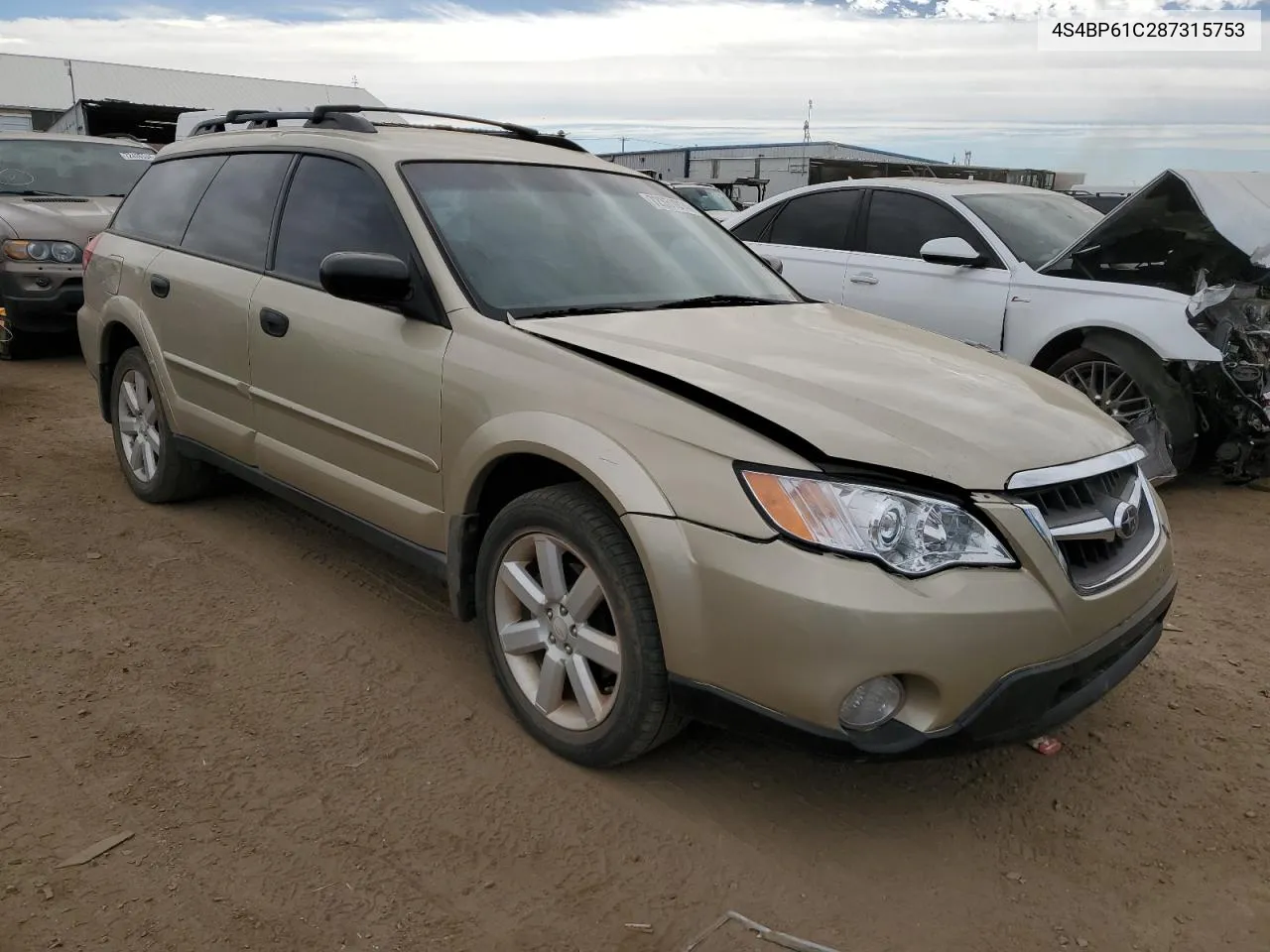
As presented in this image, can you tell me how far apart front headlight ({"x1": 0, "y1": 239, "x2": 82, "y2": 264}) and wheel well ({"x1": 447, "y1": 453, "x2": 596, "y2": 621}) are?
6886mm

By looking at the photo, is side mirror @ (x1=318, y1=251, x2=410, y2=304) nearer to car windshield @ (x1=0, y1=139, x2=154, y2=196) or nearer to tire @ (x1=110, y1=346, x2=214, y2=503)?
tire @ (x1=110, y1=346, x2=214, y2=503)

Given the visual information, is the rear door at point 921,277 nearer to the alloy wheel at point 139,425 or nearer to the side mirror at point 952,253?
the side mirror at point 952,253

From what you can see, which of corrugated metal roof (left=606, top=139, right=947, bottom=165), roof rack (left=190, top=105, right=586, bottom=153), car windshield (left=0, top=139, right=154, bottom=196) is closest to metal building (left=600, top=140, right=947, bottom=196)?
corrugated metal roof (left=606, top=139, right=947, bottom=165)

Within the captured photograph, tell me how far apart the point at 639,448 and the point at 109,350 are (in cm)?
367

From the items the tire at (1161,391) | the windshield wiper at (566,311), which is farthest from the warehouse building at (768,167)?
the windshield wiper at (566,311)

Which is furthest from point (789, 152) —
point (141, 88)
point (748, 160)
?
point (141, 88)

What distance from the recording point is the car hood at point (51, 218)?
26.9 ft

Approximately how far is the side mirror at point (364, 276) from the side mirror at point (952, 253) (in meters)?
3.91

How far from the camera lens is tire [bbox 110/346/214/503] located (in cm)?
469

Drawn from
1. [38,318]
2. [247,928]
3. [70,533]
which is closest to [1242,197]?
[247,928]

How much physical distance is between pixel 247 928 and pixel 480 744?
2.84ft

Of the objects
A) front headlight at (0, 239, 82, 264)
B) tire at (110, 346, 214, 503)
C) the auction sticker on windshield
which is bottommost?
tire at (110, 346, 214, 503)

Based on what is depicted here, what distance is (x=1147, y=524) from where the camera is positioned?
9.42 ft

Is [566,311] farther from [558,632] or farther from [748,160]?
[748,160]
